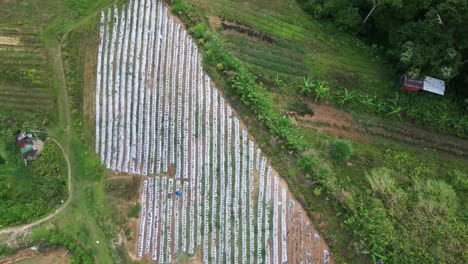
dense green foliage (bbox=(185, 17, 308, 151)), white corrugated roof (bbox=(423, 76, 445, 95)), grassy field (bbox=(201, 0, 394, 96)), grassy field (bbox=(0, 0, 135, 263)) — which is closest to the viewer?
grassy field (bbox=(0, 0, 135, 263))

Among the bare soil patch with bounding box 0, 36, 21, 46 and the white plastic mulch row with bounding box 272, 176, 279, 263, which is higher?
the bare soil patch with bounding box 0, 36, 21, 46

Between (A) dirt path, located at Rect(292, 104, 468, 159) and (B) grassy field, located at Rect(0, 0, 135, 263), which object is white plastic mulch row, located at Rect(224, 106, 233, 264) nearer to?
(A) dirt path, located at Rect(292, 104, 468, 159)

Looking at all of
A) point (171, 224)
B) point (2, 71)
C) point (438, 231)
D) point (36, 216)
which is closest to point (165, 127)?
point (171, 224)

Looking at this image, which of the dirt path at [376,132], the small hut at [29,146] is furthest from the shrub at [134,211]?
the dirt path at [376,132]

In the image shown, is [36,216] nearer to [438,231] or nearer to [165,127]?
[165,127]

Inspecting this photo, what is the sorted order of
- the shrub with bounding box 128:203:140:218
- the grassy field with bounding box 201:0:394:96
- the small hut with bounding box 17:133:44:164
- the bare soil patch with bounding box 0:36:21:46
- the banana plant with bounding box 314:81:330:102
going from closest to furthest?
the shrub with bounding box 128:203:140:218, the small hut with bounding box 17:133:44:164, the banana plant with bounding box 314:81:330:102, the bare soil patch with bounding box 0:36:21:46, the grassy field with bounding box 201:0:394:96

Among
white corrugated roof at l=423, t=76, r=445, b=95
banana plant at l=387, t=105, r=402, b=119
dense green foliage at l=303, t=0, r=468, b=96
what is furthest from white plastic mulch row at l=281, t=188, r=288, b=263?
white corrugated roof at l=423, t=76, r=445, b=95
